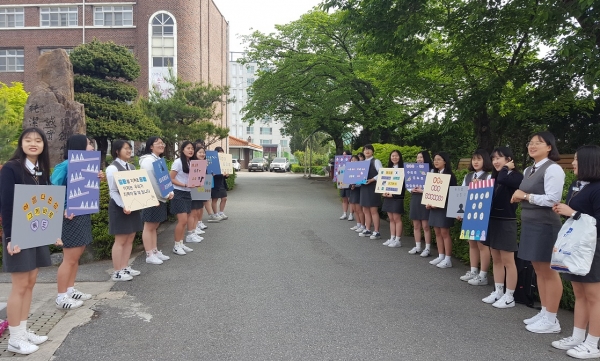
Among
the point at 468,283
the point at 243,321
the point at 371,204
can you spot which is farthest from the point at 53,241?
the point at 371,204

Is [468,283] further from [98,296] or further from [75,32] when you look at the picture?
[75,32]

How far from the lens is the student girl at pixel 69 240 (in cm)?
479

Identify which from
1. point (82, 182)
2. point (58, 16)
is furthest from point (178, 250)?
point (58, 16)

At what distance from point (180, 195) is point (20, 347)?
13.1ft

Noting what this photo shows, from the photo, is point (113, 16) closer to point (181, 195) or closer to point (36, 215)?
point (181, 195)

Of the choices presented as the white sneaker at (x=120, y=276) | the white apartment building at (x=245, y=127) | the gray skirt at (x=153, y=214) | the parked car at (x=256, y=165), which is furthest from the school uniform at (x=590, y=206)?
the white apartment building at (x=245, y=127)

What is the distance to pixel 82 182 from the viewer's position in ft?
16.4

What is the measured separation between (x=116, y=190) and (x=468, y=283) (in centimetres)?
484

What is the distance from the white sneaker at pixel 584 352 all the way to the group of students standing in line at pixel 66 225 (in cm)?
457

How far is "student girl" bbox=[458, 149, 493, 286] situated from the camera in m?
5.84

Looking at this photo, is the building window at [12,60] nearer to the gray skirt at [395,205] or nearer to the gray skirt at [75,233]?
the gray skirt at [395,205]

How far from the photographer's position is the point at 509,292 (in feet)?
16.7

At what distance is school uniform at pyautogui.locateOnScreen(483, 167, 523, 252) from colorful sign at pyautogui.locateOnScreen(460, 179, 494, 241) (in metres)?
0.12

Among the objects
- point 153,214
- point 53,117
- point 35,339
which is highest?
point 53,117
